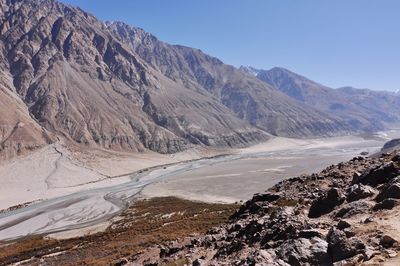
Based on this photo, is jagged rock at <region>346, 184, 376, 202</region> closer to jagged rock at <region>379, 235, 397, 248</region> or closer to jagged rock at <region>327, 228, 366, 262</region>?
jagged rock at <region>327, 228, 366, 262</region>

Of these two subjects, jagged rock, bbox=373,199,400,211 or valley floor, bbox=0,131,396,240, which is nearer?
jagged rock, bbox=373,199,400,211

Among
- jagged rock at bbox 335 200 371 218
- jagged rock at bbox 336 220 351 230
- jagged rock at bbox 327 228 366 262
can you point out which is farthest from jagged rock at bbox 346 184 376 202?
jagged rock at bbox 327 228 366 262

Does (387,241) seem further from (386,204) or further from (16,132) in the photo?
(16,132)

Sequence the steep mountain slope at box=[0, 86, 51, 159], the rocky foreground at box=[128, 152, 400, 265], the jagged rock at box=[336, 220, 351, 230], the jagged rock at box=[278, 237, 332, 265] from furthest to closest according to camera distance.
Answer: the steep mountain slope at box=[0, 86, 51, 159], the jagged rock at box=[336, 220, 351, 230], the jagged rock at box=[278, 237, 332, 265], the rocky foreground at box=[128, 152, 400, 265]

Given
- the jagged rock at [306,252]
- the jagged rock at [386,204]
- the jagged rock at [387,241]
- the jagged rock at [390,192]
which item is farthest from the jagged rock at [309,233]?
the jagged rock at [390,192]

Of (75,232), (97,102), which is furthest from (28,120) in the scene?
(75,232)

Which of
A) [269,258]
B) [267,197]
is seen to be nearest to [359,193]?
[269,258]

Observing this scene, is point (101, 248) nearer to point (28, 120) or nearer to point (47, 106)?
point (28, 120)
